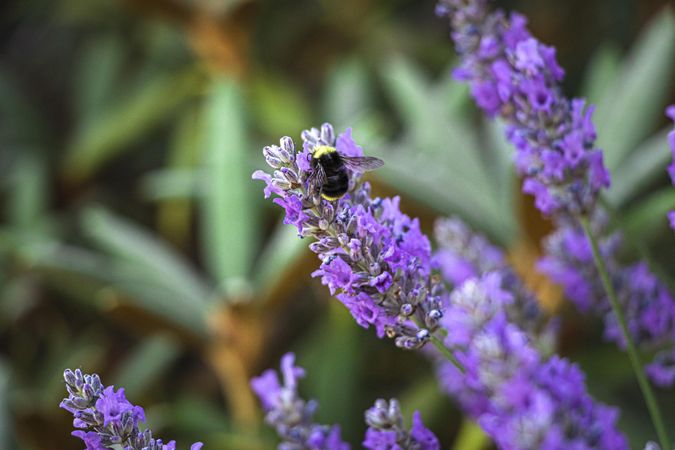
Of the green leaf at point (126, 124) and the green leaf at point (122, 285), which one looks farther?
the green leaf at point (126, 124)

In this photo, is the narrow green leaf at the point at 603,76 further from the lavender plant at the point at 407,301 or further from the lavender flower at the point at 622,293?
the lavender plant at the point at 407,301

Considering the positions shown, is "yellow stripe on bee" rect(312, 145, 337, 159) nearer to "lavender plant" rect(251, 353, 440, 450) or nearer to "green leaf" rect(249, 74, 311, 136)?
"lavender plant" rect(251, 353, 440, 450)

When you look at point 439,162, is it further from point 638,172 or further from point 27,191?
point 27,191

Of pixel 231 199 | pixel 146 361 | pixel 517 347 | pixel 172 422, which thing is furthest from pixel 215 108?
pixel 517 347

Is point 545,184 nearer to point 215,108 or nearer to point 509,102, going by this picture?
point 509,102

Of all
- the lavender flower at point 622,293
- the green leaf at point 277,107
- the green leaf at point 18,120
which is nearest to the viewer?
the lavender flower at point 622,293

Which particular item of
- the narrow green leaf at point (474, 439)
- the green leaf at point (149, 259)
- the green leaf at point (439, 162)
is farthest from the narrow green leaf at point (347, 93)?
the narrow green leaf at point (474, 439)
